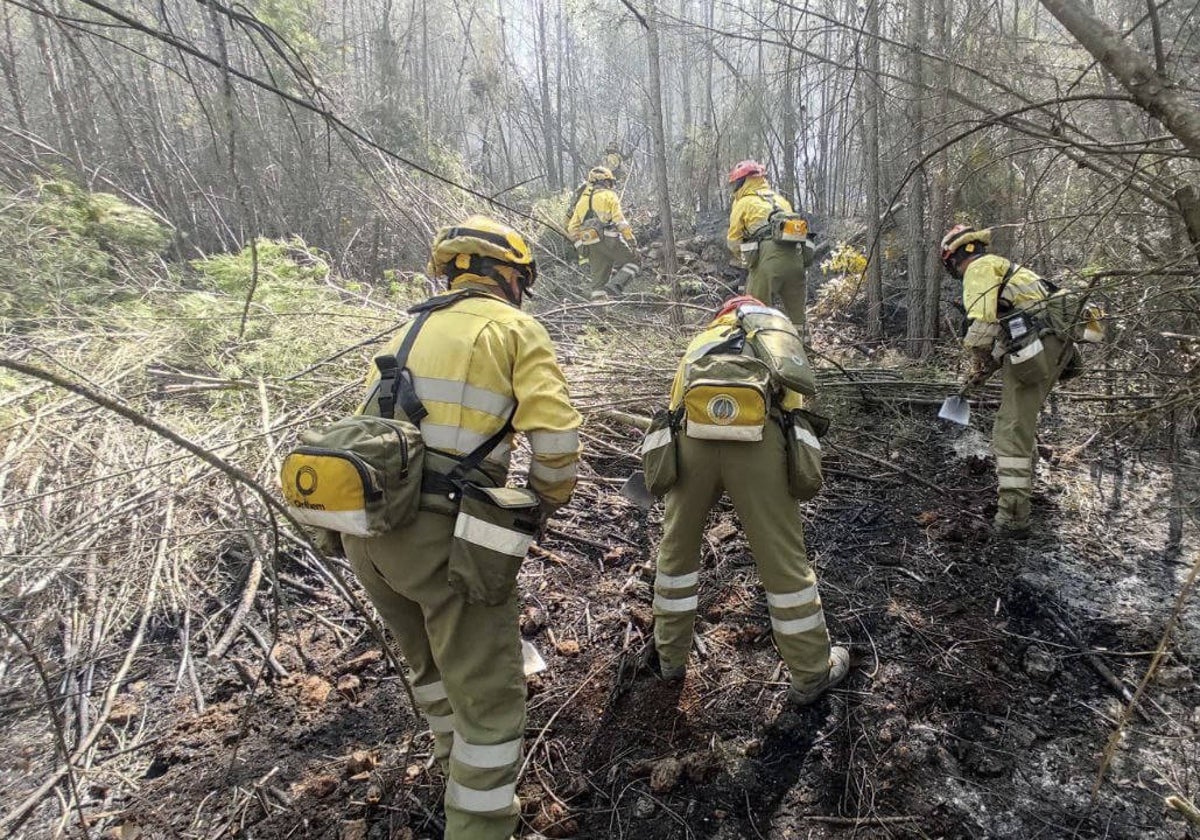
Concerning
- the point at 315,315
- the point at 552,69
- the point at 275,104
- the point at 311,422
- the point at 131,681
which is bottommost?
the point at 131,681

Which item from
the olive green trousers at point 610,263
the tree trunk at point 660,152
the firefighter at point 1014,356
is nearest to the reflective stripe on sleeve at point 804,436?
the firefighter at point 1014,356

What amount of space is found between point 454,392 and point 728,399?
1082 millimetres

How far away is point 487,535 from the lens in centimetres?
198

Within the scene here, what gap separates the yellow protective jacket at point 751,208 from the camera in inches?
247

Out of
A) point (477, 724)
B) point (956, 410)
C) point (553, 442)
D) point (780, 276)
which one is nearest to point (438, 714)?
point (477, 724)

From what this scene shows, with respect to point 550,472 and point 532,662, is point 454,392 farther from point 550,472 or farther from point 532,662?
point 532,662

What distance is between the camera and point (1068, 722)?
2.51 metres

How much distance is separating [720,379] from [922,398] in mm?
3626

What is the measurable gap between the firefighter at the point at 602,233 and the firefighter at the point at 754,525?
6.38 metres

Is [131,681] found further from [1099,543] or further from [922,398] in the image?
[922,398]

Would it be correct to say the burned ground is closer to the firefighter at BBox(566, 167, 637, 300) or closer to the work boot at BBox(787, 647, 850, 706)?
the work boot at BBox(787, 647, 850, 706)

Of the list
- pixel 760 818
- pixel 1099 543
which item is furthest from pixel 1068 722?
pixel 1099 543

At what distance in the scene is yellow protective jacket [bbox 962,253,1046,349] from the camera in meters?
3.83

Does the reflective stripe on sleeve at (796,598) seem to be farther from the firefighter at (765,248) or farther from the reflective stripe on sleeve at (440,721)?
the firefighter at (765,248)
